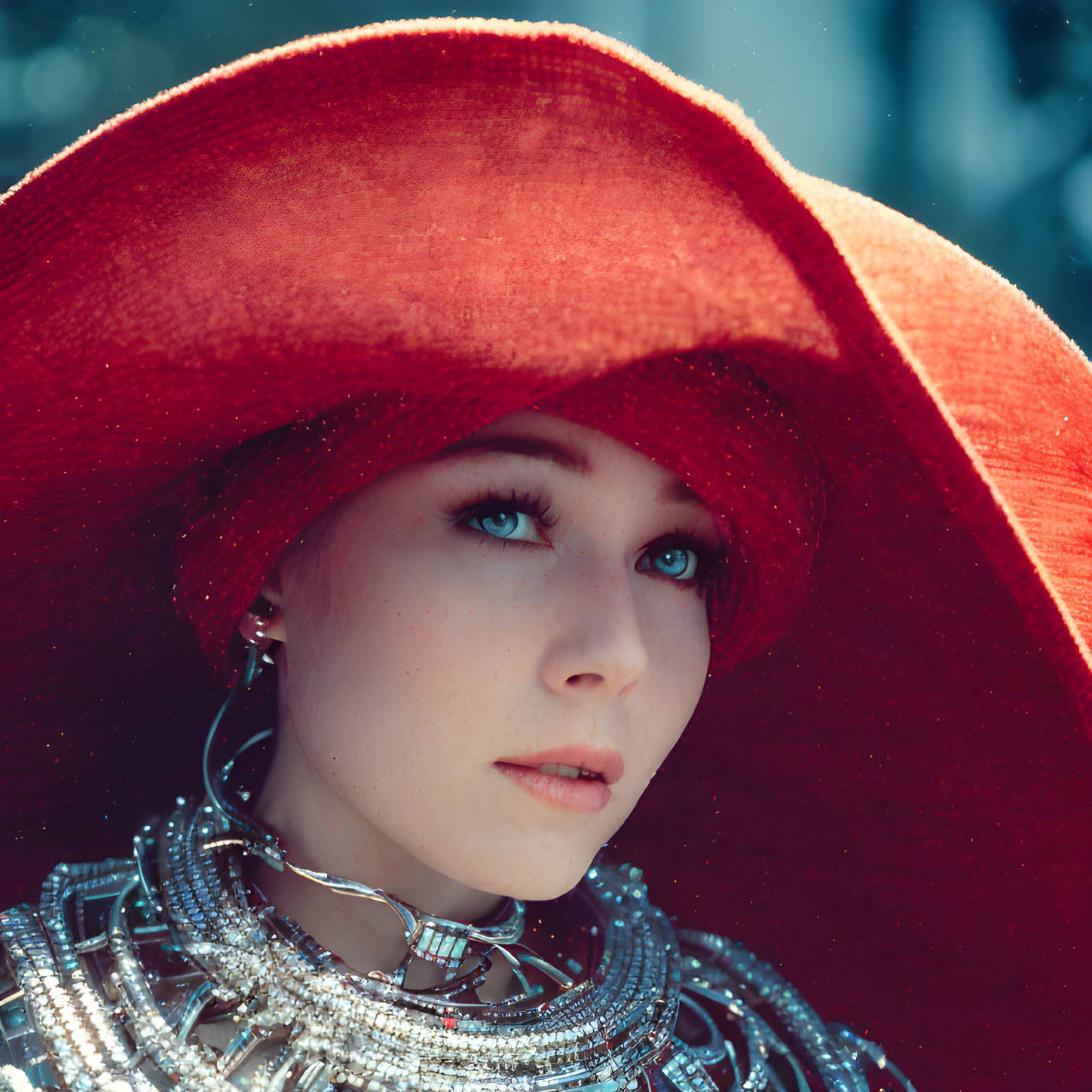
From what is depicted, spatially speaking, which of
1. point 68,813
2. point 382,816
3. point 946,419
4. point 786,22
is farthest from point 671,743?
point 786,22

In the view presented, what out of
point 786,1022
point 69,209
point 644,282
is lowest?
point 786,1022

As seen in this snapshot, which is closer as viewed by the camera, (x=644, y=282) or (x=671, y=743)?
(x=644, y=282)

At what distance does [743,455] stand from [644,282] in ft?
0.83

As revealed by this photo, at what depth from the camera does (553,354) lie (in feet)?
2.24

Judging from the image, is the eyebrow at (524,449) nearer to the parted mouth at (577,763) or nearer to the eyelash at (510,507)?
the eyelash at (510,507)

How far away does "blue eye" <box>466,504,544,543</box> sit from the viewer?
892mm

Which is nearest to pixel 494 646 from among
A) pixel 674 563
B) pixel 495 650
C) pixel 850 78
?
pixel 495 650

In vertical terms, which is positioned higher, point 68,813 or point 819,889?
point 819,889

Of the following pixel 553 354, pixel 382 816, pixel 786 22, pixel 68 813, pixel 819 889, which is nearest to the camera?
pixel 553 354

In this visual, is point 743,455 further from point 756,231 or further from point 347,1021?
point 347,1021

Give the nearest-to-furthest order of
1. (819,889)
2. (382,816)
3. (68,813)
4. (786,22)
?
1. (382,816)
2. (68,813)
3. (819,889)
4. (786,22)

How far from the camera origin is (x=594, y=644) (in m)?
→ 0.85

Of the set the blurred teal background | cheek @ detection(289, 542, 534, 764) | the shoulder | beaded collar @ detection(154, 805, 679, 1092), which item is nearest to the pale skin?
cheek @ detection(289, 542, 534, 764)

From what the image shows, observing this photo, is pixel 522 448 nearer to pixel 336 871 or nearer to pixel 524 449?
pixel 524 449
